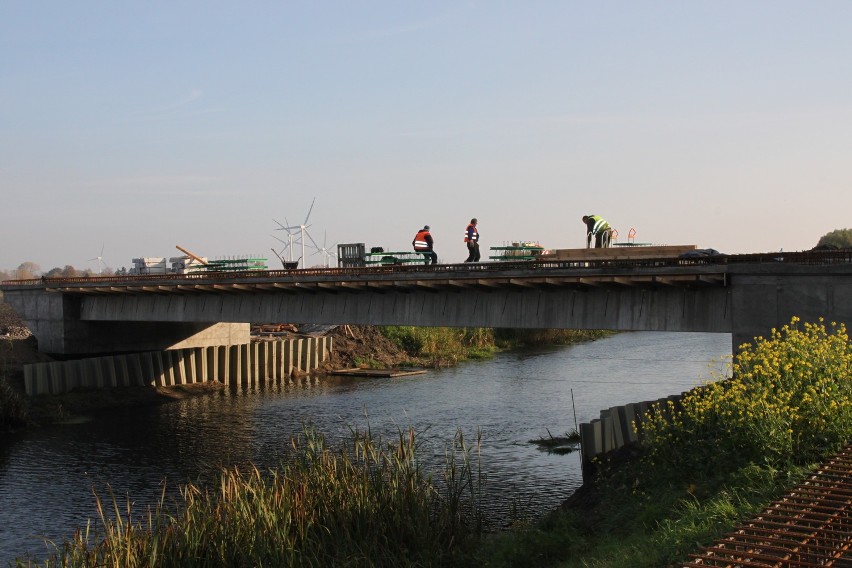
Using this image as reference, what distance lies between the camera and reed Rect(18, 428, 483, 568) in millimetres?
17531

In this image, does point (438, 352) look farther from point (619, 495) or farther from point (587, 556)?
point (587, 556)

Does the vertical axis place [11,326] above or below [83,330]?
below

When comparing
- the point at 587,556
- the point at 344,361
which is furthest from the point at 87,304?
the point at 587,556

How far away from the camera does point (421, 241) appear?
4134 centimetres

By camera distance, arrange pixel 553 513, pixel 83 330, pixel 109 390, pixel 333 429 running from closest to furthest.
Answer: pixel 553 513 < pixel 333 429 < pixel 109 390 < pixel 83 330

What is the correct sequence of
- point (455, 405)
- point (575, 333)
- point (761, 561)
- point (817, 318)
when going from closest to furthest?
point (761, 561)
point (817, 318)
point (455, 405)
point (575, 333)

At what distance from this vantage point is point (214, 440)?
39.6m

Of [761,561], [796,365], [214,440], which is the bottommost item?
[214,440]

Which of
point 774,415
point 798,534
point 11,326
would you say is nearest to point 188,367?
point 11,326

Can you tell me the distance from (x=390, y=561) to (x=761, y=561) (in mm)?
8712

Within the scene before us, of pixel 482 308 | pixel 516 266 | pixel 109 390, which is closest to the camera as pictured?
pixel 516 266

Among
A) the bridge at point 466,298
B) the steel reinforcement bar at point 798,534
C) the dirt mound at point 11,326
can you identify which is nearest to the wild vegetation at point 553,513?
the steel reinforcement bar at point 798,534

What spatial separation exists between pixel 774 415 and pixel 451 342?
54355 millimetres

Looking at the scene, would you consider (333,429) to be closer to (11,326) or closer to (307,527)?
(307,527)
